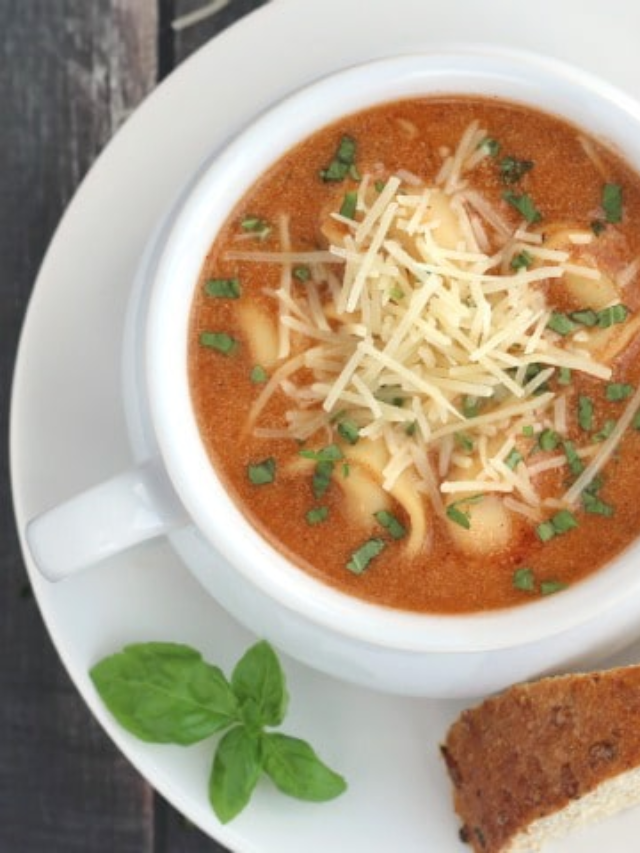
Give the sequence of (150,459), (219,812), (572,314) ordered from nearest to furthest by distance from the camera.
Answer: (572,314), (150,459), (219,812)

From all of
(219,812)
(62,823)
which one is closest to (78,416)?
(219,812)

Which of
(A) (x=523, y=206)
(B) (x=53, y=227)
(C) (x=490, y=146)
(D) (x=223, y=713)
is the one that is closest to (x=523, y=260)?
(A) (x=523, y=206)

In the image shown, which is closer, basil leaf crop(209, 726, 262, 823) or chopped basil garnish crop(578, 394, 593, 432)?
chopped basil garnish crop(578, 394, 593, 432)

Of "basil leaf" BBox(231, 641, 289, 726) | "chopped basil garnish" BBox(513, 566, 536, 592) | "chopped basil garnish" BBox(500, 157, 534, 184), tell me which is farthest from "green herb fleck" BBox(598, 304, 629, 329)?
"basil leaf" BBox(231, 641, 289, 726)

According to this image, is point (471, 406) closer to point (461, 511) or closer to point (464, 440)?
point (464, 440)

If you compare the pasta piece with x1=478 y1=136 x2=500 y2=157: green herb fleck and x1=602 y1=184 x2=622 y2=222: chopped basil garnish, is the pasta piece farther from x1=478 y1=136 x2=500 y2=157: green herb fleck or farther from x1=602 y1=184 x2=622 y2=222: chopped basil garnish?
x1=602 y1=184 x2=622 y2=222: chopped basil garnish

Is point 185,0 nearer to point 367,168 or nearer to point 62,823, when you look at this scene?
point 367,168

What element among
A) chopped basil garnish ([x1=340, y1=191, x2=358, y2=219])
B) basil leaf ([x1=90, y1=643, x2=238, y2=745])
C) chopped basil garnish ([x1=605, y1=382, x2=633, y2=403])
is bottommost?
basil leaf ([x1=90, y1=643, x2=238, y2=745])

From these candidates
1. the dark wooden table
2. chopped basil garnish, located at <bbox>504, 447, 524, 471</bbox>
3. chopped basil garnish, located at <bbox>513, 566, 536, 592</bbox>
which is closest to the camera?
chopped basil garnish, located at <bbox>504, 447, 524, 471</bbox>
